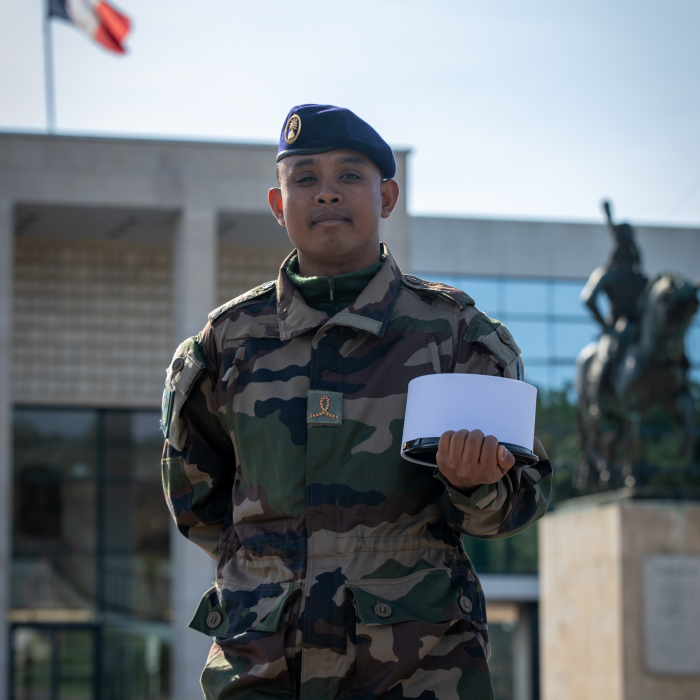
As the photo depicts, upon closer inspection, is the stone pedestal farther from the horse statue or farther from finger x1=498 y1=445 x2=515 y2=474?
finger x1=498 y1=445 x2=515 y2=474

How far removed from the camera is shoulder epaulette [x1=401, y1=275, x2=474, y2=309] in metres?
2.45

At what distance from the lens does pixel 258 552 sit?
228 centimetres

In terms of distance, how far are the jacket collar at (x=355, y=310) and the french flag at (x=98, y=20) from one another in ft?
72.2

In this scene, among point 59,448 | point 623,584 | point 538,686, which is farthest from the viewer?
point 538,686

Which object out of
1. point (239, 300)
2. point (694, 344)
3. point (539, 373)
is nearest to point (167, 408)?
point (239, 300)

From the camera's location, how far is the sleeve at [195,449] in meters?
2.48

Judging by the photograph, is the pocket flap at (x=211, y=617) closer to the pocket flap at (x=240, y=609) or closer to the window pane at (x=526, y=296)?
the pocket flap at (x=240, y=609)

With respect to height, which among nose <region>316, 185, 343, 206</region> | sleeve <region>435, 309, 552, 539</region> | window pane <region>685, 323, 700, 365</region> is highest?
window pane <region>685, 323, 700, 365</region>

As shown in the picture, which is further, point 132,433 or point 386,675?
point 132,433

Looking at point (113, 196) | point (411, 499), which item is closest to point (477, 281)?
point (113, 196)

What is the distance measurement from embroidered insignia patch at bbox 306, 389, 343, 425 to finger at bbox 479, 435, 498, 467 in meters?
0.38

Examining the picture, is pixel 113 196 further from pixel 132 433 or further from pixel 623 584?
pixel 623 584

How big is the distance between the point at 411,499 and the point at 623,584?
33.6 ft

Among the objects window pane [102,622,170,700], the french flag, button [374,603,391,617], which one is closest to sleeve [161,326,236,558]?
button [374,603,391,617]
